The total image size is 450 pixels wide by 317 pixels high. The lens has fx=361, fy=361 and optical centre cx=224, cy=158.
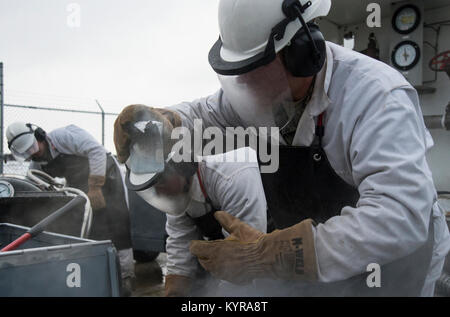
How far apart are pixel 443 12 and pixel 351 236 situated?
333 centimetres

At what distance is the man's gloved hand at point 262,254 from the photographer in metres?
0.93

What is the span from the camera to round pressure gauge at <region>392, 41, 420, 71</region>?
332cm

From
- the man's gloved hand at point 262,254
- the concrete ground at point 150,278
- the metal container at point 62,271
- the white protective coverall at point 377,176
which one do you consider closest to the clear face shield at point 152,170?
the metal container at point 62,271

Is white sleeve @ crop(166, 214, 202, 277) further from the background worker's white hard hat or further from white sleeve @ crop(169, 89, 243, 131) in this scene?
the background worker's white hard hat

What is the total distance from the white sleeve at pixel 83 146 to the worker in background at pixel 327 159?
8.56 ft

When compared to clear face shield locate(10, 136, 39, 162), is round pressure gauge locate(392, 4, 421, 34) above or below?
above

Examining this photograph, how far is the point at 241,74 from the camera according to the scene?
110 centimetres

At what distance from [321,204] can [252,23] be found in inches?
25.9

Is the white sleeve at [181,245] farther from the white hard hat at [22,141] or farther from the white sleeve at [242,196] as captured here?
the white hard hat at [22,141]

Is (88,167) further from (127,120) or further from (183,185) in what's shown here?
(127,120)

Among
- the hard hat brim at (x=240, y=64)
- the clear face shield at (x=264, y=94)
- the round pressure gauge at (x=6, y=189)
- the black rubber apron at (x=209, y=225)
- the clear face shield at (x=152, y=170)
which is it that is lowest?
the black rubber apron at (x=209, y=225)

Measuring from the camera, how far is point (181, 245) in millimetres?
1820

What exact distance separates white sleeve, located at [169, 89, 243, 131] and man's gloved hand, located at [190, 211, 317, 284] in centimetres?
55

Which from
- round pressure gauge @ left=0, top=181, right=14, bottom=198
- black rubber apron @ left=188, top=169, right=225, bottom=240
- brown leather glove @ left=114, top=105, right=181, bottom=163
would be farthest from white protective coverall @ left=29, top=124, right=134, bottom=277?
brown leather glove @ left=114, top=105, right=181, bottom=163
